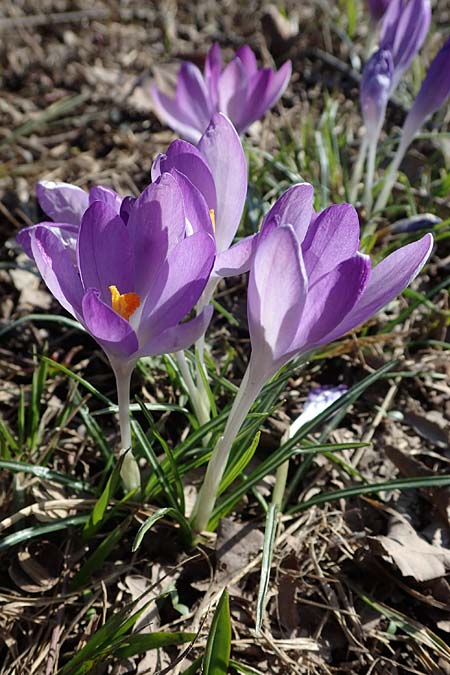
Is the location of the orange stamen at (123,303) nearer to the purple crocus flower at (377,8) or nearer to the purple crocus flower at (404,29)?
the purple crocus flower at (404,29)

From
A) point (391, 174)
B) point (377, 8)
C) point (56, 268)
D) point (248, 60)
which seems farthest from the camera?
point (377, 8)

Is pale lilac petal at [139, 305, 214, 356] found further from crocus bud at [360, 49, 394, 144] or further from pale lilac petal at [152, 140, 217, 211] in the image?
crocus bud at [360, 49, 394, 144]

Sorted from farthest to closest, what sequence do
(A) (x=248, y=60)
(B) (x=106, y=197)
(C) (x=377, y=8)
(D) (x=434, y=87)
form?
(C) (x=377, y=8) < (A) (x=248, y=60) < (D) (x=434, y=87) < (B) (x=106, y=197)

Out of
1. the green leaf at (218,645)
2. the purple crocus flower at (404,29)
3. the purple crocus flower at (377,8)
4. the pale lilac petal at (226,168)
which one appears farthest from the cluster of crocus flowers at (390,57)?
the green leaf at (218,645)

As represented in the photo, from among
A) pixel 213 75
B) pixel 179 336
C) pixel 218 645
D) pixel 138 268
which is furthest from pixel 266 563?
pixel 213 75

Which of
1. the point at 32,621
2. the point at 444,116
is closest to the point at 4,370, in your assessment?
the point at 32,621

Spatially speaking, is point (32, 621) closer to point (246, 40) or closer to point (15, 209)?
point (15, 209)

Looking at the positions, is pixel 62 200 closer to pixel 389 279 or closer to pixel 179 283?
pixel 179 283


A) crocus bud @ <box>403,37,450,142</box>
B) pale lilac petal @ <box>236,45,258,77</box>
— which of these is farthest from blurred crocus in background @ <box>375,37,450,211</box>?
pale lilac petal @ <box>236,45,258,77</box>
